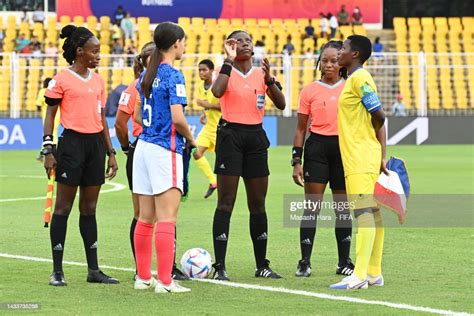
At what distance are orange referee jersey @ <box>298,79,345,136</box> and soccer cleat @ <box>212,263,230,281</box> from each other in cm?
152

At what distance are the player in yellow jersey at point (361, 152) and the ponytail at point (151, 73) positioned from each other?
1.55 meters

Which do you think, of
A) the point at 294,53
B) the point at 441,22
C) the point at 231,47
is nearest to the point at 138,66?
the point at 231,47

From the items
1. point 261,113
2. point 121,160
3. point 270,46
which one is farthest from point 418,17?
point 261,113

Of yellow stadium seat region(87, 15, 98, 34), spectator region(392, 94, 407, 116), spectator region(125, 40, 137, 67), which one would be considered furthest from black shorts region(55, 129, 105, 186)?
yellow stadium seat region(87, 15, 98, 34)

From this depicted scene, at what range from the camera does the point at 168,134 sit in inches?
359

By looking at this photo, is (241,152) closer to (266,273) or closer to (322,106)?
(322,106)

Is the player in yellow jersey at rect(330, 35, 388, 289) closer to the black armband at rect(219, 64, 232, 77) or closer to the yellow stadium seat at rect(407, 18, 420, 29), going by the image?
the black armband at rect(219, 64, 232, 77)

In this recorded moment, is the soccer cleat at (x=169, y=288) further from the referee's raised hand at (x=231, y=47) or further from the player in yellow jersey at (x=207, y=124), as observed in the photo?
the player in yellow jersey at (x=207, y=124)

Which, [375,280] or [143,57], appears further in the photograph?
[143,57]

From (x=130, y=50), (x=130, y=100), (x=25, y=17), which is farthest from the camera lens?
(x=25, y=17)

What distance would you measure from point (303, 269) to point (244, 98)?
1.60 metres

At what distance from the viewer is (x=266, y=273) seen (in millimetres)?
10180

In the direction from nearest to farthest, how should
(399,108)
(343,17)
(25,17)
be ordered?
1. (399,108)
2. (25,17)
3. (343,17)

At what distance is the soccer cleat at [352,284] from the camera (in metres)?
9.45
